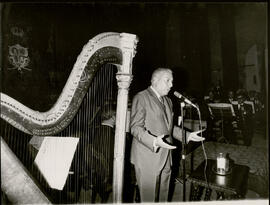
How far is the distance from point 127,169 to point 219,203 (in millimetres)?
1128

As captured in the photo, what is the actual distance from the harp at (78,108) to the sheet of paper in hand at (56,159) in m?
0.08

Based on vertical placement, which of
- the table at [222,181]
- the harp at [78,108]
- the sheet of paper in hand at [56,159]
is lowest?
the table at [222,181]

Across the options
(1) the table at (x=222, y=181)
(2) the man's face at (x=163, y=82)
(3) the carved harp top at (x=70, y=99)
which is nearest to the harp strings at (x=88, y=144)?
(3) the carved harp top at (x=70, y=99)

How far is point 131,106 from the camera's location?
2627mm

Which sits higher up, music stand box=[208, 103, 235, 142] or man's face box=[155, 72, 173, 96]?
man's face box=[155, 72, 173, 96]

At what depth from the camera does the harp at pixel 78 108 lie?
4.59 feet

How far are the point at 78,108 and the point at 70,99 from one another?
0.10 metres

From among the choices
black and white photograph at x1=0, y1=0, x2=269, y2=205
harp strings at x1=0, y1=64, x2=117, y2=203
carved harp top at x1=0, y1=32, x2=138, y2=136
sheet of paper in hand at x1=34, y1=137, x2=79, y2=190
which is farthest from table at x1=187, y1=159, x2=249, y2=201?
carved harp top at x1=0, y1=32, x2=138, y2=136

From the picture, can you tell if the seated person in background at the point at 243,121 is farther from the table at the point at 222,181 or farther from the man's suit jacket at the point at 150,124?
the man's suit jacket at the point at 150,124

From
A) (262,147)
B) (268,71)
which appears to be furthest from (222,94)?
(268,71)

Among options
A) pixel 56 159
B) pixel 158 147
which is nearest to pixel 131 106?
pixel 158 147

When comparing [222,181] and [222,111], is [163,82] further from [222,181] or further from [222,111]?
[222,111]

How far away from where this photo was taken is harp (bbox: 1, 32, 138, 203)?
1398 mm

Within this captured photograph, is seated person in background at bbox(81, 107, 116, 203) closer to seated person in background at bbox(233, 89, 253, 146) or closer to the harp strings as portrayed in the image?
the harp strings
